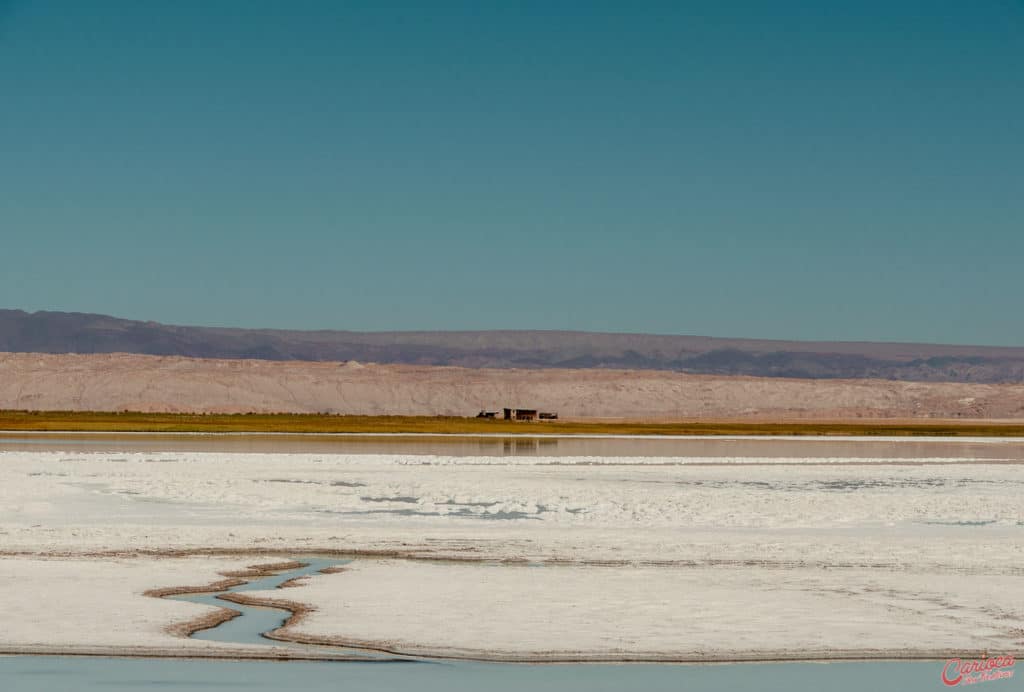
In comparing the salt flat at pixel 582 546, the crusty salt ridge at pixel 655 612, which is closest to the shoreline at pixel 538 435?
the salt flat at pixel 582 546

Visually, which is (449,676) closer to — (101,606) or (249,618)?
(249,618)

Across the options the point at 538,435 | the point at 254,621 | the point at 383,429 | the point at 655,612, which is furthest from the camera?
the point at 383,429

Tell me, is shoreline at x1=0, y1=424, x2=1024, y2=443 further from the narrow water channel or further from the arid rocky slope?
the arid rocky slope

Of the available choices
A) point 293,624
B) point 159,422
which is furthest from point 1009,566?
point 159,422

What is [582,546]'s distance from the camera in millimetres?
18672

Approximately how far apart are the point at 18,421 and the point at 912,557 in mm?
60574

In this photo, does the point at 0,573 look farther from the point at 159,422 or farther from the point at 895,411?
the point at 895,411

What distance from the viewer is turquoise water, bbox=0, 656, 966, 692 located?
1045 cm

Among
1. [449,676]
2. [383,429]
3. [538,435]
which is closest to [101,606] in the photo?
[449,676]

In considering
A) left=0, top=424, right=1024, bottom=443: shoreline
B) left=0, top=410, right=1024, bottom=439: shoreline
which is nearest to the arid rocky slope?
left=0, top=410, right=1024, bottom=439: shoreline

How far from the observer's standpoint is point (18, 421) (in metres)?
70.5

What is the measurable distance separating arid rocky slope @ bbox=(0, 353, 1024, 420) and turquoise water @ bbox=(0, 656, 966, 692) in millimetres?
95670

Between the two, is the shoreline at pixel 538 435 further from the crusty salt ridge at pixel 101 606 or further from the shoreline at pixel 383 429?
the crusty salt ridge at pixel 101 606

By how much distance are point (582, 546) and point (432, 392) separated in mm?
108081
